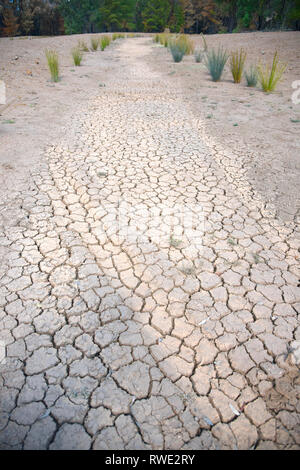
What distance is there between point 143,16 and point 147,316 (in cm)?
4070

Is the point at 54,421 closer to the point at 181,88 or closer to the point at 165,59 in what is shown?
the point at 181,88

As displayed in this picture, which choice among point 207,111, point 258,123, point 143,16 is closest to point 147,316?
point 258,123

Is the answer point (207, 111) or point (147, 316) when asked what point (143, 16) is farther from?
point (147, 316)

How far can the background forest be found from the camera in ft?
73.2

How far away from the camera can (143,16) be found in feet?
108

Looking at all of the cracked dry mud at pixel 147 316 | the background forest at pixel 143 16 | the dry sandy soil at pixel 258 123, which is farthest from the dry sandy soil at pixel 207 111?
the background forest at pixel 143 16

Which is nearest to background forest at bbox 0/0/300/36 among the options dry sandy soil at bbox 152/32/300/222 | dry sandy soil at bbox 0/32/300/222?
dry sandy soil at bbox 152/32/300/222

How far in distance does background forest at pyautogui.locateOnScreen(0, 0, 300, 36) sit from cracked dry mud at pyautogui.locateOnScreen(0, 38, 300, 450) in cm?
2131

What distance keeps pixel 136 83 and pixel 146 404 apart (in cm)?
783

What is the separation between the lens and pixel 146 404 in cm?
140

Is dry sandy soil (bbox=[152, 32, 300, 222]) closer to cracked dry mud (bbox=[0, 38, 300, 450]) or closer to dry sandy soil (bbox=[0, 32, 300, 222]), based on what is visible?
dry sandy soil (bbox=[0, 32, 300, 222])

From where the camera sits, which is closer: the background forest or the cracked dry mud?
the cracked dry mud

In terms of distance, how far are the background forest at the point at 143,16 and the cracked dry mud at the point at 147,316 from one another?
69.9 feet
